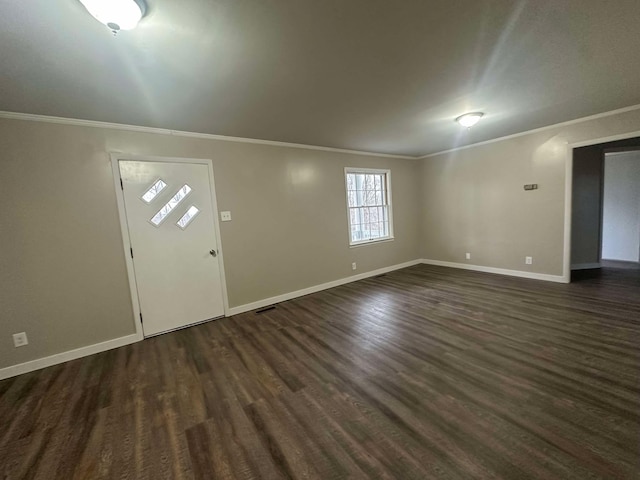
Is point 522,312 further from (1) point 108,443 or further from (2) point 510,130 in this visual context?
(1) point 108,443

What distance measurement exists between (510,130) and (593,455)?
449cm

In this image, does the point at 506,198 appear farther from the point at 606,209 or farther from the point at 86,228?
the point at 86,228

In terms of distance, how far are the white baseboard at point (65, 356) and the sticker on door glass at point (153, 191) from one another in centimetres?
168

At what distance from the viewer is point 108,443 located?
1658mm

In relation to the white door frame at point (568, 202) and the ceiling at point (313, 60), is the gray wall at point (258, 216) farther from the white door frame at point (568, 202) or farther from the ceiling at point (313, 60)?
the ceiling at point (313, 60)

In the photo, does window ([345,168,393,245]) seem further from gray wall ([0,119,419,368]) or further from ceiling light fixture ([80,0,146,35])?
ceiling light fixture ([80,0,146,35])

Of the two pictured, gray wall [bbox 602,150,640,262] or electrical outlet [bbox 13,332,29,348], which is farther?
gray wall [bbox 602,150,640,262]

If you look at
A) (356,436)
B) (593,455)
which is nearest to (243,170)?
(356,436)

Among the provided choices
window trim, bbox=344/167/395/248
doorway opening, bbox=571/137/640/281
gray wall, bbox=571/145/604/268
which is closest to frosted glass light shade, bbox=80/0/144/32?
window trim, bbox=344/167/395/248

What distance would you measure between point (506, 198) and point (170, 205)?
18.4 ft

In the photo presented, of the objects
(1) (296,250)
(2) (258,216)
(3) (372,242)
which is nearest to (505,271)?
(3) (372,242)

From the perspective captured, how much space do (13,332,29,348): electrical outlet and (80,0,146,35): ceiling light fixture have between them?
3042 mm

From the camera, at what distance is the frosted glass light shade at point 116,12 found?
4.13 feet

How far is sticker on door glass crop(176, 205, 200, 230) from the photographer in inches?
132
